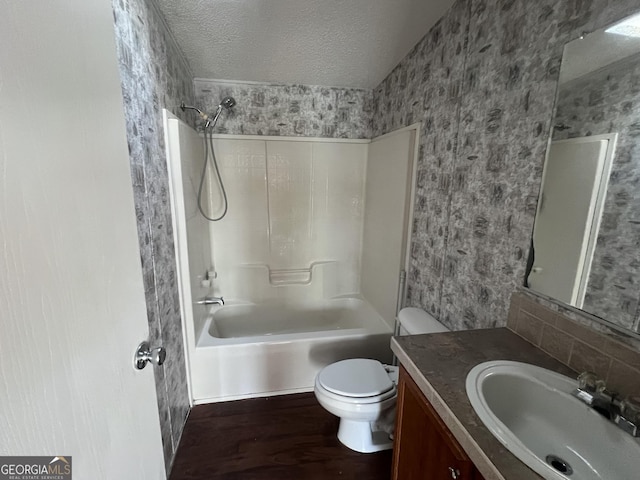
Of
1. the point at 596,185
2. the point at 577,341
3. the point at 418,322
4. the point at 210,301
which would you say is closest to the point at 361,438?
the point at 418,322

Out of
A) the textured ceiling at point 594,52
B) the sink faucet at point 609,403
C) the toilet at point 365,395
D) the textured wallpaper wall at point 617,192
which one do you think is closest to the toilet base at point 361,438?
the toilet at point 365,395

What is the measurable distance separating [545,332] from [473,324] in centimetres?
40

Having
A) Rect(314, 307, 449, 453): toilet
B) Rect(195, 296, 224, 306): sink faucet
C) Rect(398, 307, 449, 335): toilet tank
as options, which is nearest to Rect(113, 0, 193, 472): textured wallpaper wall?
Rect(195, 296, 224, 306): sink faucet

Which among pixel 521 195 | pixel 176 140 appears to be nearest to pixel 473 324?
pixel 521 195

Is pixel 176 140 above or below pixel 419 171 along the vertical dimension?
above

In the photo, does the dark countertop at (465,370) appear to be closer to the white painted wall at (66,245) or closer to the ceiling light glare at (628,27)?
the white painted wall at (66,245)

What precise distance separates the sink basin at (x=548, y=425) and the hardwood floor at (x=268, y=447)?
976 millimetres

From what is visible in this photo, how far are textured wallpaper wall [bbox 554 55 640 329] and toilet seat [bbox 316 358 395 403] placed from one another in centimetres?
103

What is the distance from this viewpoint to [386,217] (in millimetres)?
2398

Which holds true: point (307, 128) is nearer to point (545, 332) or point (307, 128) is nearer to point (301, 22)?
point (301, 22)

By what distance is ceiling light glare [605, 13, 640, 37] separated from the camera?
2.67 feet

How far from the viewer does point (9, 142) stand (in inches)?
16.0

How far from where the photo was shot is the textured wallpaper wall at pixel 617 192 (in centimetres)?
83

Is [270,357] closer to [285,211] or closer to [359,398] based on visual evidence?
[359,398]
